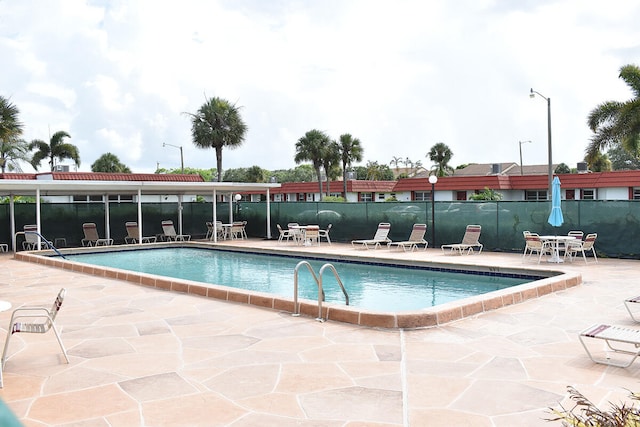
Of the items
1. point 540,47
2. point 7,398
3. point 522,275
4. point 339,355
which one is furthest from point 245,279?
point 540,47

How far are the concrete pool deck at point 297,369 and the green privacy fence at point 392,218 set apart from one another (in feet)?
21.4

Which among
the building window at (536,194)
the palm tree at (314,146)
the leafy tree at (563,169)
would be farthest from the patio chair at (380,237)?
the leafy tree at (563,169)

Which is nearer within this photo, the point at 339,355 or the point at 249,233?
the point at 339,355

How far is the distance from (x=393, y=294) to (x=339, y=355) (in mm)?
5136

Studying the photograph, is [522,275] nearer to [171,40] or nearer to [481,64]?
[481,64]

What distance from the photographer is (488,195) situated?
33.0 m

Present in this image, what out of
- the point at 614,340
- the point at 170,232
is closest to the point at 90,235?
the point at 170,232

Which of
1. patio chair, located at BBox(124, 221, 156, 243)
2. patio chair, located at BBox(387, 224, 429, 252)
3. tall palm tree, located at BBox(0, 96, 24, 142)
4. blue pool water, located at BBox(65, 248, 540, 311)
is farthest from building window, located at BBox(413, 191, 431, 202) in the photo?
tall palm tree, located at BBox(0, 96, 24, 142)

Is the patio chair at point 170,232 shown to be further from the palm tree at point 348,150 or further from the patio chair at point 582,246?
the palm tree at point 348,150

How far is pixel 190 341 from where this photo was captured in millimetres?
5992

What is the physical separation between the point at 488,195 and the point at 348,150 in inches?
520

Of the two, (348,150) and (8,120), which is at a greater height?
(348,150)

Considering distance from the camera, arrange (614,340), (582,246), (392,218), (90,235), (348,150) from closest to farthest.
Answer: (614,340)
(582,246)
(392,218)
(90,235)
(348,150)

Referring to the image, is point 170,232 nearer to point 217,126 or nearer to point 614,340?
point 217,126
